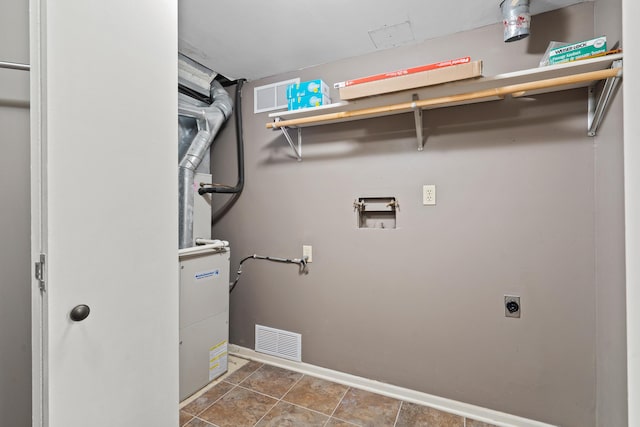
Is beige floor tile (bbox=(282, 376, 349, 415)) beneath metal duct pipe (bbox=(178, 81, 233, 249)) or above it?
beneath

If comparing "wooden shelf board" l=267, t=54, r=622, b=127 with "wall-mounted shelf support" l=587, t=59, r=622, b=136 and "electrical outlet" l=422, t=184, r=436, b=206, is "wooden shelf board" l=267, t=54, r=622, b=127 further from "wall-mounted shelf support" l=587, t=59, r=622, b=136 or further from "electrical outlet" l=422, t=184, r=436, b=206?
"electrical outlet" l=422, t=184, r=436, b=206

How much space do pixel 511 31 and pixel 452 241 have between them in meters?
1.19

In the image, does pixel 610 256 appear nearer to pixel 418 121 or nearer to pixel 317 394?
pixel 418 121

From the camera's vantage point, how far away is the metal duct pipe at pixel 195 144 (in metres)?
2.11

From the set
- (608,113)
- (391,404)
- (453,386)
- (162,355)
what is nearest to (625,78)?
(608,113)

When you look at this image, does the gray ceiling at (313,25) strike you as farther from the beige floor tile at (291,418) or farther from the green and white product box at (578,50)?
the beige floor tile at (291,418)

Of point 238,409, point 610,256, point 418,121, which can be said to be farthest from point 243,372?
point 610,256

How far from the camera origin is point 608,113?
1424 millimetres

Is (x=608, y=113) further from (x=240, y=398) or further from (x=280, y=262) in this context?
(x=240, y=398)

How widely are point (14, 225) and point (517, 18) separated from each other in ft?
7.93

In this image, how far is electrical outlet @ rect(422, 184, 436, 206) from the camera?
1921 millimetres

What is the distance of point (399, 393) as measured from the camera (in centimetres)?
200

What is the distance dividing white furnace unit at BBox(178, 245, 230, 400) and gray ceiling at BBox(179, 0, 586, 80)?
1377mm

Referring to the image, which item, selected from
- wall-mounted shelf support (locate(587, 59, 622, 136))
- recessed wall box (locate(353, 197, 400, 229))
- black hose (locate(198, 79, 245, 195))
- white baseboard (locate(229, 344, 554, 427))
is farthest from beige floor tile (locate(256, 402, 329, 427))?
wall-mounted shelf support (locate(587, 59, 622, 136))
